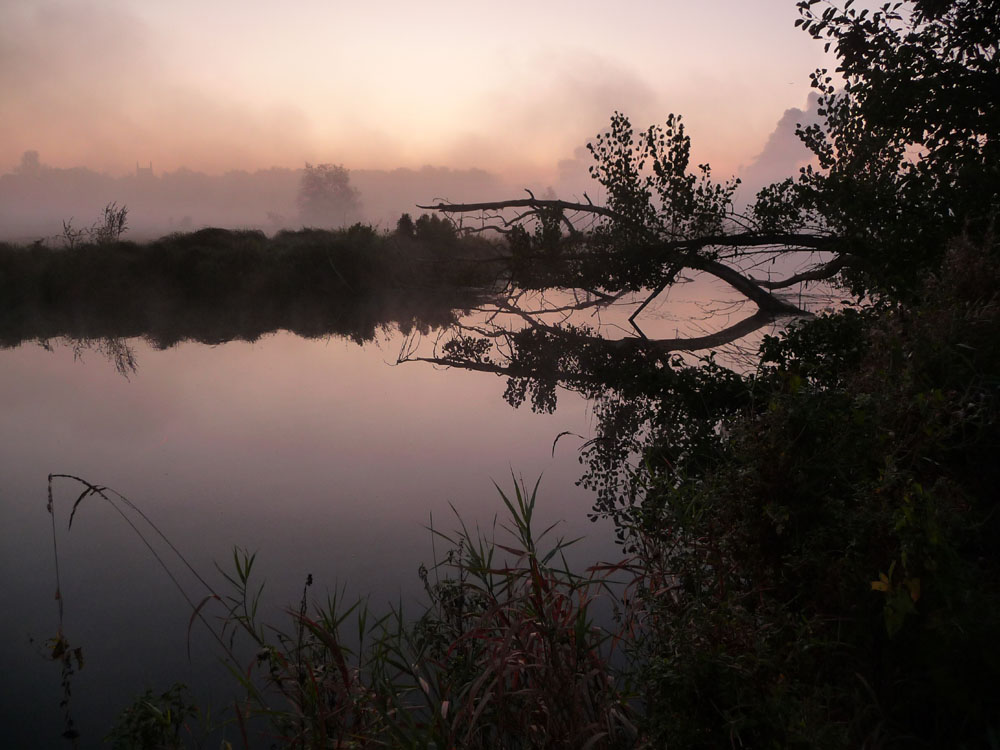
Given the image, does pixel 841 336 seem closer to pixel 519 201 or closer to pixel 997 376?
pixel 997 376

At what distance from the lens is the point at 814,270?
33.2 feet

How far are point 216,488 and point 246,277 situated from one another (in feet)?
55.9

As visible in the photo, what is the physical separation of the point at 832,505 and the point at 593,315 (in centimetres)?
1421

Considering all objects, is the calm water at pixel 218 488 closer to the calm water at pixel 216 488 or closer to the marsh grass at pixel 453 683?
the calm water at pixel 216 488

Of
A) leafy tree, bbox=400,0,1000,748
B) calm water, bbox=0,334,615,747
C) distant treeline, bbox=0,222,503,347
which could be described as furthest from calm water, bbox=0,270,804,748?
distant treeline, bbox=0,222,503,347

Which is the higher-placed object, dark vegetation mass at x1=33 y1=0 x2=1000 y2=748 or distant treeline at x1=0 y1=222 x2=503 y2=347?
distant treeline at x1=0 y1=222 x2=503 y2=347

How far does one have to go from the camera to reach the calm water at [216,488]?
3.24 metres

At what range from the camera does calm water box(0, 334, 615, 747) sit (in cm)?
324

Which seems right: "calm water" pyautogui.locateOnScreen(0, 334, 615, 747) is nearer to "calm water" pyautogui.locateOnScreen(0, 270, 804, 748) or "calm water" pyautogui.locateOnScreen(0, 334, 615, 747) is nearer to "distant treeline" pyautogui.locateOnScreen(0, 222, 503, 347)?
"calm water" pyautogui.locateOnScreen(0, 270, 804, 748)

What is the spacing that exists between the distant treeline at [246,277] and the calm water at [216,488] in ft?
25.9

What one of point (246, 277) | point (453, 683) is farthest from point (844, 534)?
point (246, 277)

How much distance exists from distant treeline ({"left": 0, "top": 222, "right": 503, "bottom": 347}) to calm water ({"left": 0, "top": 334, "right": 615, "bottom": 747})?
25.9 feet

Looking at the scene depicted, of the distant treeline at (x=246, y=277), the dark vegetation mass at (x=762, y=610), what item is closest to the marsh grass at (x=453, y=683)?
the dark vegetation mass at (x=762, y=610)

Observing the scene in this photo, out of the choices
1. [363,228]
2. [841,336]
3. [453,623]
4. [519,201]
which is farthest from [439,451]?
[363,228]
